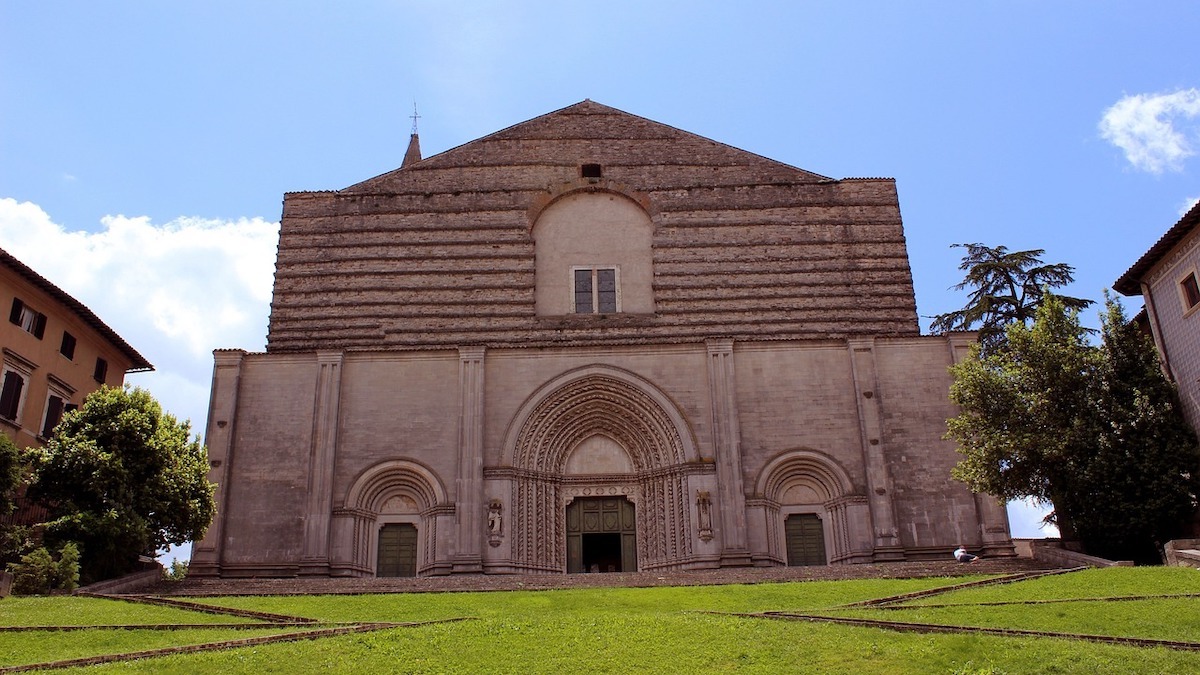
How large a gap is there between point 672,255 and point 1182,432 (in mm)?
12092

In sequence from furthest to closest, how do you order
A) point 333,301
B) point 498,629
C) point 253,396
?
point 333,301
point 253,396
point 498,629

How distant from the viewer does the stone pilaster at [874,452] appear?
2344cm

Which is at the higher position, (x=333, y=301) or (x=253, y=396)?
(x=333, y=301)

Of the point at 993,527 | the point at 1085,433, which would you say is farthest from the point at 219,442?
the point at 1085,433

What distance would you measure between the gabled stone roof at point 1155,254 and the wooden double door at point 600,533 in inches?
469

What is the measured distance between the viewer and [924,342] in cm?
2561

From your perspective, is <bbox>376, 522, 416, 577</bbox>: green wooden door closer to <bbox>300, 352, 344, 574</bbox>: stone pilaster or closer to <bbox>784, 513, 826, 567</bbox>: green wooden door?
<bbox>300, 352, 344, 574</bbox>: stone pilaster

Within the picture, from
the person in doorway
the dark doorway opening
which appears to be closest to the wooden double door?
the dark doorway opening

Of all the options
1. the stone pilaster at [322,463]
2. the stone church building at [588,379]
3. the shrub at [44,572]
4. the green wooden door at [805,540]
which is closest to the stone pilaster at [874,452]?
the stone church building at [588,379]

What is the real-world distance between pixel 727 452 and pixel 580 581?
20.2ft

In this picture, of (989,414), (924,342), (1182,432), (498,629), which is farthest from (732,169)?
(498,629)

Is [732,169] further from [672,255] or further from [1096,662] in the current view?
[1096,662]

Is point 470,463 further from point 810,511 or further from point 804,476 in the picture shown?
point 810,511

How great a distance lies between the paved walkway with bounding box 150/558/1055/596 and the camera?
61.7ft
